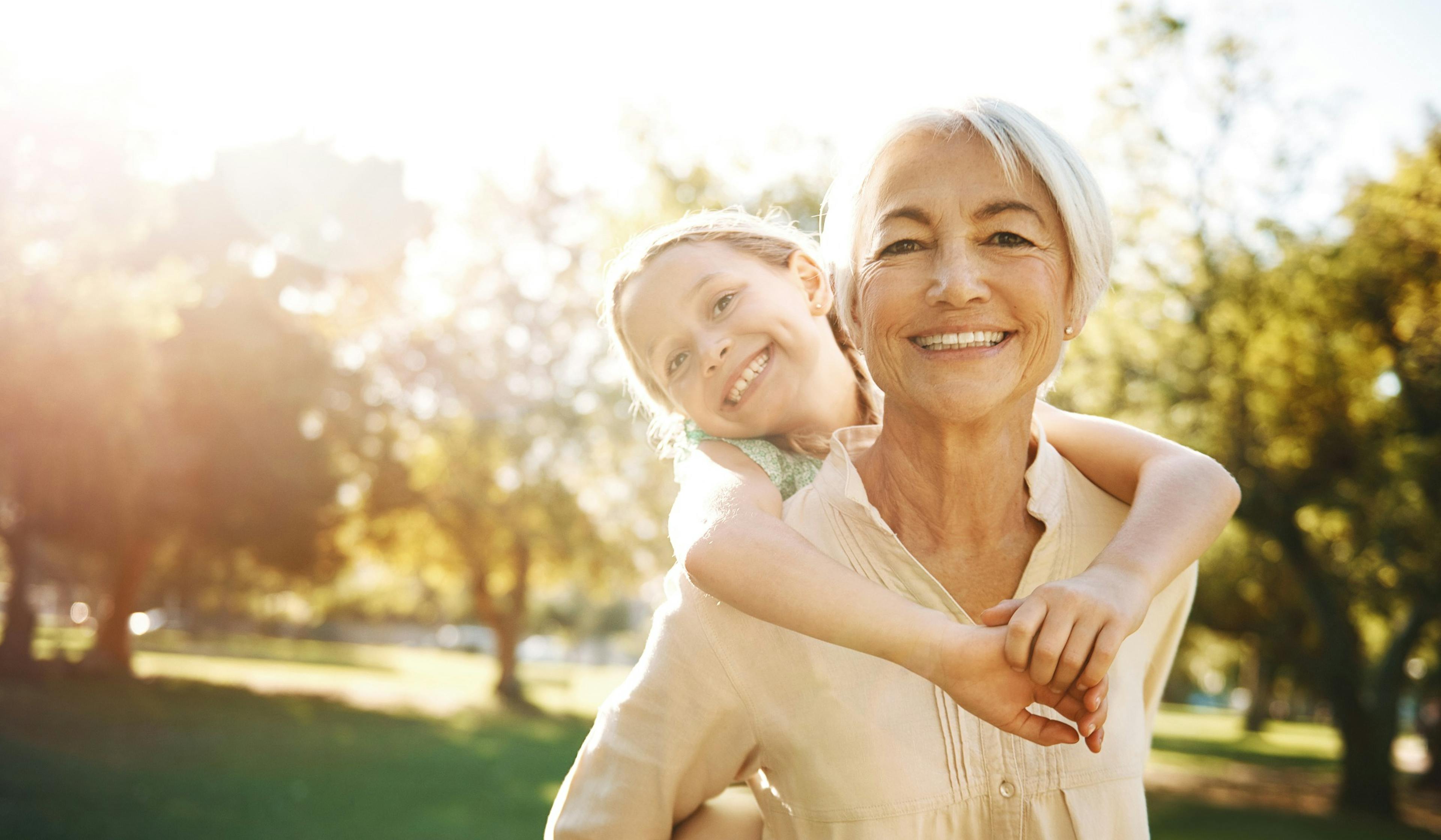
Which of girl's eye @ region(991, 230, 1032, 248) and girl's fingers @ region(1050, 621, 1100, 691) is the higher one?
girl's eye @ region(991, 230, 1032, 248)

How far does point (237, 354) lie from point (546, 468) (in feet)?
25.6

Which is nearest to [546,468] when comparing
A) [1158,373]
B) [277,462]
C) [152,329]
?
[277,462]

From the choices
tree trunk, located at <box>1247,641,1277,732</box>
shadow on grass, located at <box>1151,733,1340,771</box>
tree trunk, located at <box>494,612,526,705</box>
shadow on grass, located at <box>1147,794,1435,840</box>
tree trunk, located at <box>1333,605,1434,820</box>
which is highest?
tree trunk, located at <box>1333,605,1434,820</box>

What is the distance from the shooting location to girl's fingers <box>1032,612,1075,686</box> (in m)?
1.41

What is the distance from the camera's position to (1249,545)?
60.7 ft

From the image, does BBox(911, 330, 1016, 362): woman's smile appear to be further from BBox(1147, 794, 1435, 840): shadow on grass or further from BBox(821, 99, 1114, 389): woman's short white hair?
BBox(1147, 794, 1435, 840): shadow on grass

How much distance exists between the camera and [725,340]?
8.45ft

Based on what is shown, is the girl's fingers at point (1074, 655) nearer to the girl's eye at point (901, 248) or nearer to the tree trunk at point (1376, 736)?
the girl's eye at point (901, 248)

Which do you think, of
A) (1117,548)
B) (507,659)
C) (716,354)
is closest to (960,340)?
(1117,548)

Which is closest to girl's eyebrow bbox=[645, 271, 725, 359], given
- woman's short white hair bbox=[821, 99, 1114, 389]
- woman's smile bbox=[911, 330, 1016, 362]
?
woman's short white hair bbox=[821, 99, 1114, 389]

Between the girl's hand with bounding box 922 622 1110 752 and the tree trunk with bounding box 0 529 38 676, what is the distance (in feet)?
80.2

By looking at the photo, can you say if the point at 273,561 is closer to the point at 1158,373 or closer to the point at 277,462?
the point at 277,462

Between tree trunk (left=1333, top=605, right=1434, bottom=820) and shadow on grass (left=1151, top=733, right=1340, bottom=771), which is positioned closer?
tree trunk (left=1333, top=605, right=1434, bottom=820)

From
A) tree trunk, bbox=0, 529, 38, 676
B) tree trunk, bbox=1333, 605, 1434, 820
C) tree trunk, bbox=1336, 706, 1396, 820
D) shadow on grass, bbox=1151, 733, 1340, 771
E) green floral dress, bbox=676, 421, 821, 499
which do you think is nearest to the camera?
green floral dress, bbox=676, 421, 821, 499
